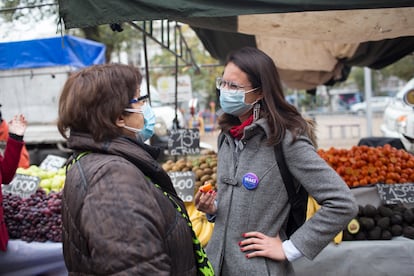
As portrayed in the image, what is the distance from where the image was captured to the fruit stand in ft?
10.2

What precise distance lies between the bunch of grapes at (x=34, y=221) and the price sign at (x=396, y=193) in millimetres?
2712

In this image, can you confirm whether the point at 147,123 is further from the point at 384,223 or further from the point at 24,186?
the point at 24,186

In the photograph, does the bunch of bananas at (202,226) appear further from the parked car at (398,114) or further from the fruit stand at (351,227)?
the parked car at (398,114)

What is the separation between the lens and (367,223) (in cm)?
322

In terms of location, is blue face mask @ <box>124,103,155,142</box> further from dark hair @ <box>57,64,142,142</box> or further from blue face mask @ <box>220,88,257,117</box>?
blue face mask @ <box>220,88,257,117</box>

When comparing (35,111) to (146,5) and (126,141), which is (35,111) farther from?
(126,141)

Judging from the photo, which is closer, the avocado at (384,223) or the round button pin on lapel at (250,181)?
the round button pin on lapel at (250,181)

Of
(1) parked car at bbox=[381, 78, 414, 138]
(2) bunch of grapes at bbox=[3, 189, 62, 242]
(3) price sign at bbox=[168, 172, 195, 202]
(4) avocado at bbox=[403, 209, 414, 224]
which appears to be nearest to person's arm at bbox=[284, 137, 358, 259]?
(3) price sign at bbox=[168, 172, 195, 202]

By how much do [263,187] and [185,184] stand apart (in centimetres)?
173

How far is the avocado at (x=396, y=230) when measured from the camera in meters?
3.21

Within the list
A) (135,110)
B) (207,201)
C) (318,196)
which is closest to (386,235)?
(318,196)

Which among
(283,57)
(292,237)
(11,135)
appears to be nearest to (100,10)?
(11,135)

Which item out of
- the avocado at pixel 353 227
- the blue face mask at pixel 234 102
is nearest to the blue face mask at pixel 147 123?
the blue face mask at pixel 234 102

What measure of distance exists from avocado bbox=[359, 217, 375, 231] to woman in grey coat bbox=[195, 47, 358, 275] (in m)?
1.58
